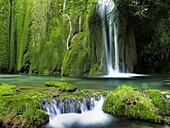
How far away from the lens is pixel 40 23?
18.4 metres

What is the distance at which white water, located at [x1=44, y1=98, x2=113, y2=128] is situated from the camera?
236 inches

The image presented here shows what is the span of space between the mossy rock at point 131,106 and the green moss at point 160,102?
146 millimetres

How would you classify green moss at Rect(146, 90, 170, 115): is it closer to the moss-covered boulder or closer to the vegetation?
the vegetation

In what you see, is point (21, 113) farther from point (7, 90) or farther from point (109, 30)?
point (109, 30)

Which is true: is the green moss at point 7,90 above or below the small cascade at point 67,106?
above

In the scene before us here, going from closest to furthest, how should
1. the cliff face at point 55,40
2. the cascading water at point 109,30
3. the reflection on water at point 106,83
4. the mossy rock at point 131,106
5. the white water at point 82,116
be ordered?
the white water at point 82,116 → the mossy rock at point 131,106 → the reflection on water at point 106,83 → the cliff face at point 55,40 → the cascading water at point 109,30

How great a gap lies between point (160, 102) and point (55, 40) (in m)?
11.7

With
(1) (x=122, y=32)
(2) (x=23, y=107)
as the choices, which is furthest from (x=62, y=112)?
(1) (x=122, y=32)

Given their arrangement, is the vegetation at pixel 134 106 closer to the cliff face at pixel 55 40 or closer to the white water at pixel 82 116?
the white water at pixel 82 116

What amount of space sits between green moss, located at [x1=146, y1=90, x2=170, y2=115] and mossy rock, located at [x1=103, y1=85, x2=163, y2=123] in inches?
5.8

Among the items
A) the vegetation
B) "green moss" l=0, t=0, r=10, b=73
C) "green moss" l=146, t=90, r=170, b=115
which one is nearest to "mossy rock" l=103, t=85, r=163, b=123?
the vegetation

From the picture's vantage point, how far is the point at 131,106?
6309 millimetres

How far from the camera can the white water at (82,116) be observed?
6.00m

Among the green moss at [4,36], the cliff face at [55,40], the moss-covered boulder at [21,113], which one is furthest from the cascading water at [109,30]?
the moss-covered boulder at [21,113]
